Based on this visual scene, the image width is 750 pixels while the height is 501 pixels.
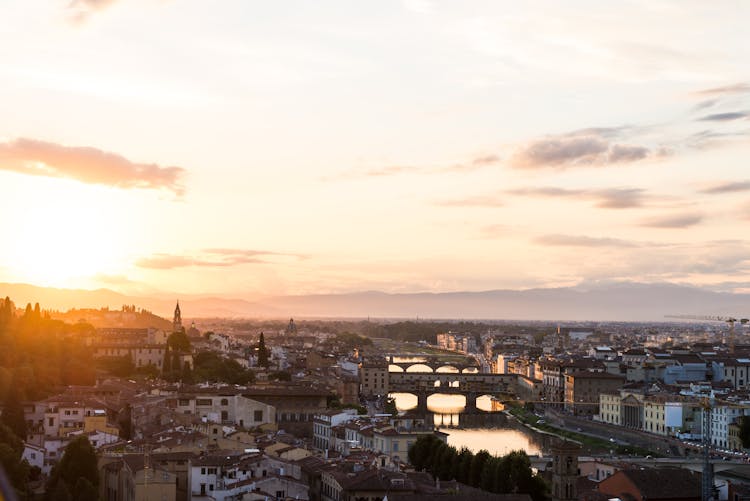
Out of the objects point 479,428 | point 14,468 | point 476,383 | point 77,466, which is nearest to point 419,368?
point 476,383

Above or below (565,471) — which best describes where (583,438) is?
below

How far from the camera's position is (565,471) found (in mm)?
15133

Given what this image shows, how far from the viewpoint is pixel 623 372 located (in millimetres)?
48781

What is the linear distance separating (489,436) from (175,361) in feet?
37.9

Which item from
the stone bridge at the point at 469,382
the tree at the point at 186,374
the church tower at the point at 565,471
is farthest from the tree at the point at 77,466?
the stone bridge at the point at 469,382

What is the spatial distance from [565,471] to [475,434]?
21.1 m

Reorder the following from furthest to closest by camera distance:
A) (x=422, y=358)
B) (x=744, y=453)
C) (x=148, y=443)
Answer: (x=422, y=358), (x=744, y=453), (x=148, y=443)

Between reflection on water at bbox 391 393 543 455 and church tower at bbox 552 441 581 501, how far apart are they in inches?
483

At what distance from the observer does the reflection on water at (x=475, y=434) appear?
30922 millimetres

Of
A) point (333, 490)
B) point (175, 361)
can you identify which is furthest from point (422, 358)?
point (333, 490)

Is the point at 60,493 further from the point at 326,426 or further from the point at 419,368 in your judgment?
the point at 419,368

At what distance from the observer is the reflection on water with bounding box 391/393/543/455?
30.9 meters

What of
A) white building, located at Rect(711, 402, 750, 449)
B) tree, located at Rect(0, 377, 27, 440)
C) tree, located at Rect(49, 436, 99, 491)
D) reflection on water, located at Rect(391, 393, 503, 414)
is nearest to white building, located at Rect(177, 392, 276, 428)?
tree, located at Rect(0, 377, 27, 440)

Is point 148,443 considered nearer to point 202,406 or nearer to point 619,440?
point 202,406
